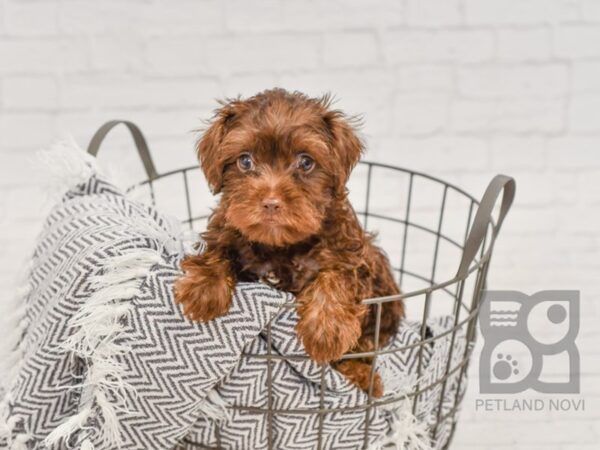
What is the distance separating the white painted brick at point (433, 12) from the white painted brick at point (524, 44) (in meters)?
0.15

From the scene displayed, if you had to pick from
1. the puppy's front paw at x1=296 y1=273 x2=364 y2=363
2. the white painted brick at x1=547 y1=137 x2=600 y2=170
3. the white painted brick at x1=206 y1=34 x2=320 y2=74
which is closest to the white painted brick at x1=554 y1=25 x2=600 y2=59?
the white painted brick at x1=547 y1=137 x2=600 y2=170

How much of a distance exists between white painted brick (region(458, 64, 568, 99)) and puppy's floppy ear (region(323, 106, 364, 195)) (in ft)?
3.38

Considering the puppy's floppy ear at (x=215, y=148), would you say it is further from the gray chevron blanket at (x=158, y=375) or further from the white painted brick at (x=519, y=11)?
the white painted brick at (x=519, y=11)

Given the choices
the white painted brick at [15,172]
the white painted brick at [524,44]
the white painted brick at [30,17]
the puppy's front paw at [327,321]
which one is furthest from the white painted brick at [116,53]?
the puppy's front paw at [327,321]

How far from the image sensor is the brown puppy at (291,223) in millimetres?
1292

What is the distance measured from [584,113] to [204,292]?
161cm

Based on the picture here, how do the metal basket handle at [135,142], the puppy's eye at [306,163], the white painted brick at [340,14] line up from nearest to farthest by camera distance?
1. the puppy's eye at [306,163]
2. the metal basket handle at [135,142]
3. the white painted brick at [340,14]

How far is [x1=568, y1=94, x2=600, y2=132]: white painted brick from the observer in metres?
2.37

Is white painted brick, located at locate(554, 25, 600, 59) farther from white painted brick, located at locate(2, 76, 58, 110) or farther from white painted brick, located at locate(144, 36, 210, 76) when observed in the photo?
white painted brick, located at locate(2, 76, 58, 110)

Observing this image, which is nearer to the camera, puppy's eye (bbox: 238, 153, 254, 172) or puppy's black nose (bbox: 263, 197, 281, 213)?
puppy's black nose (bbox: 263, 197, 281, 213)

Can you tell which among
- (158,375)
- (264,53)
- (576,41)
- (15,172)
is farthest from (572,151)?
(15,172)

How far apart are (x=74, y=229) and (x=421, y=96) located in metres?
1.24

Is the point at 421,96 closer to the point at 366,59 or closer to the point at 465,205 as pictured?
the point at 366,59

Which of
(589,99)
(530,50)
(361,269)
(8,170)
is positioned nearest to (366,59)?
(530,50)
